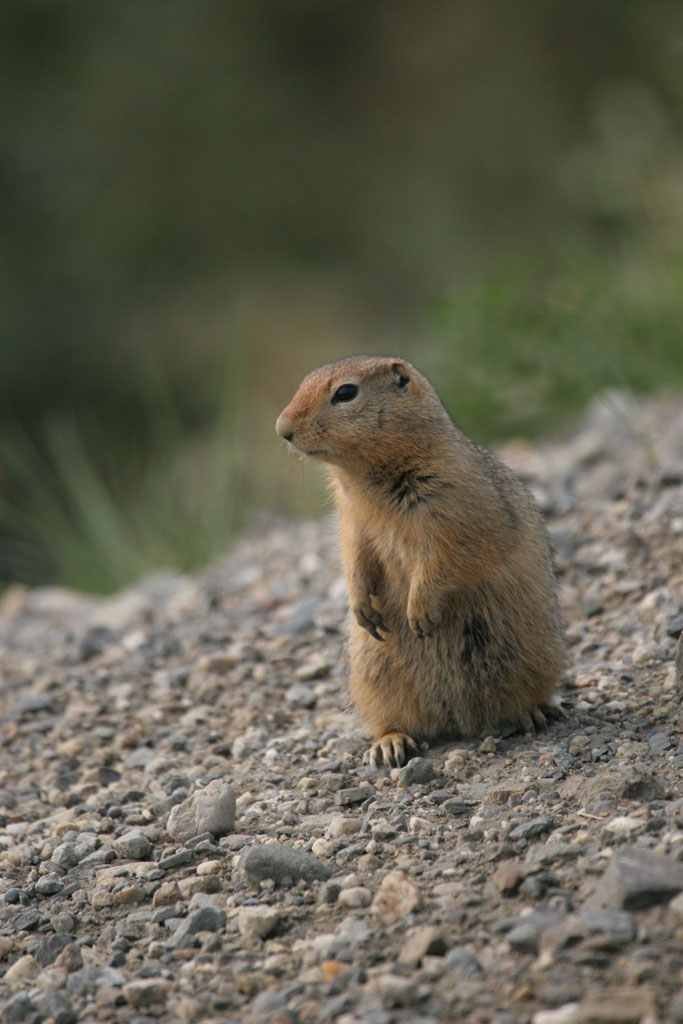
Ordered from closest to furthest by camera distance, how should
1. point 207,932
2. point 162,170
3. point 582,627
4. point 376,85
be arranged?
1. point 207,932
2. point 582,627
3. point 162,170
4. point 376,85

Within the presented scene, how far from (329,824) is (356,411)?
1.30 metres

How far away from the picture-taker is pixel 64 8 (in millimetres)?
15648

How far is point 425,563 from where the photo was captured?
3.91 meters

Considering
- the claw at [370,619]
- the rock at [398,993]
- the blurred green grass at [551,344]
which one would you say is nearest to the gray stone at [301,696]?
the claw at [370,619]

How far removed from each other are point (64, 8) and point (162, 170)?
233 centimetres

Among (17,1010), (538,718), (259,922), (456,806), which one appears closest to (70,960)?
(17,1010)

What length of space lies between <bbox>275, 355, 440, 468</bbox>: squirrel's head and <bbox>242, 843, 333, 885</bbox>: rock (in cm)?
127

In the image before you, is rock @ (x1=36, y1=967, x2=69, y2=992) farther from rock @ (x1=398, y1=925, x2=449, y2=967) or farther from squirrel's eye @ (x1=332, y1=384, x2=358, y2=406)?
squirrel's eye @ (x1=332, y1=384, x2=358, y2=406)

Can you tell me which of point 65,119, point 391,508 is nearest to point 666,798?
point 391,508

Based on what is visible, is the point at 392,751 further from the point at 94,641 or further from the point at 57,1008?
the point at 94,641

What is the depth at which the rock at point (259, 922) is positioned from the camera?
3045 millimetres

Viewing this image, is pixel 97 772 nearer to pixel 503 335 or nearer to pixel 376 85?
pixel 503 335

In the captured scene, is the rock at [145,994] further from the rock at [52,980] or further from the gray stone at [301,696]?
the gray stone at [301,696]

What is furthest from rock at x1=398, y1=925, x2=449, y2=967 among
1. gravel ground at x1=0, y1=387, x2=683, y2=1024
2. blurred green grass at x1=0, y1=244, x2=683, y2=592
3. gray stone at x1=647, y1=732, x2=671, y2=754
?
blurred green grass at x1=0, y1=244, x2=683, y2=592
